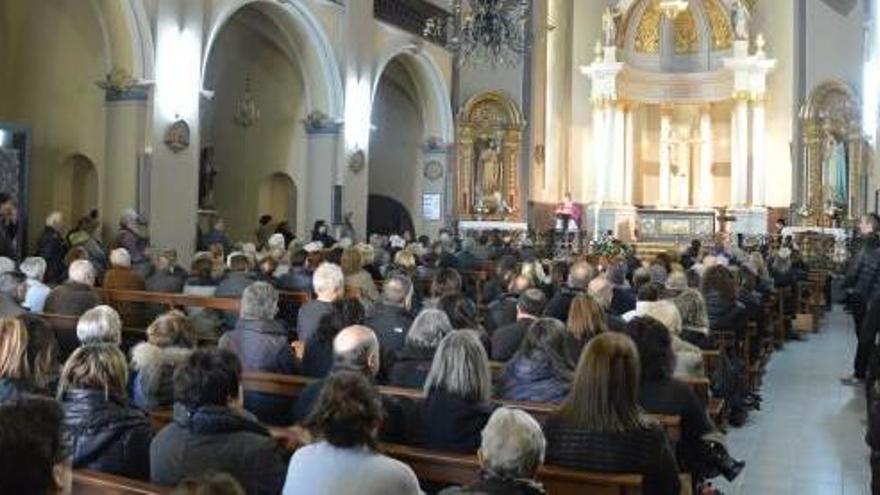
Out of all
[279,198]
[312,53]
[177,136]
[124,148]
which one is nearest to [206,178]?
[279,198]

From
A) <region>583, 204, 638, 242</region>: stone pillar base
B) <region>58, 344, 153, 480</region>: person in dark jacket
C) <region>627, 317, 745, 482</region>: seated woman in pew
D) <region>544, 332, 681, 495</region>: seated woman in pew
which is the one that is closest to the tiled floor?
<region>627, 317, 745, 482</region>: seated woman in pew

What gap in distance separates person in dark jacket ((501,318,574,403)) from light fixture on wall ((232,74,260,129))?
43.1 feet

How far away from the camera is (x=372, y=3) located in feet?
57.1

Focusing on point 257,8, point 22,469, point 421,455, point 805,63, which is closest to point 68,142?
point 257,8

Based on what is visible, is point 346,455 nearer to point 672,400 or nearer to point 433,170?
point 672,400

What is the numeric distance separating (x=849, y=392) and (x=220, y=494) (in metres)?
8.47

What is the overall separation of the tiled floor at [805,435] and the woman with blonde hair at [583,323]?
1.35 metres

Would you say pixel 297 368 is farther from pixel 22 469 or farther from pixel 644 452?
pixel 22 469

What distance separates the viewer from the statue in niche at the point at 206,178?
16484 millimetres

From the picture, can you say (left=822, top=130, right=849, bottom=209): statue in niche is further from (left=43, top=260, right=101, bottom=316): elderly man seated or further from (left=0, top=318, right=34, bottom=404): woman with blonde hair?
(left=0, top=318, right=34, bottom=404): woman with blonde hair

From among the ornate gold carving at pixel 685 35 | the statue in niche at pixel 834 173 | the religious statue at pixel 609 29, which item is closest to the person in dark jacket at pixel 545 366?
the statue in niche at pixel 834 173

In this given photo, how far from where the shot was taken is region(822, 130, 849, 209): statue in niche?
70.1 feet

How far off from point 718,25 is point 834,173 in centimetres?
509

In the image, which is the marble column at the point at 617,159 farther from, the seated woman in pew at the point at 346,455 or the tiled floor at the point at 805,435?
the seated woman in pew at the point at 346,455
